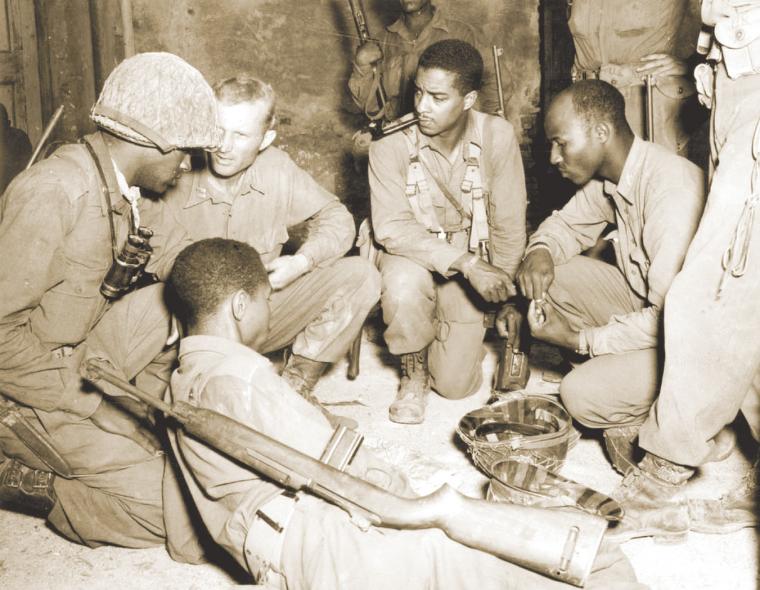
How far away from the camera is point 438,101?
454cm

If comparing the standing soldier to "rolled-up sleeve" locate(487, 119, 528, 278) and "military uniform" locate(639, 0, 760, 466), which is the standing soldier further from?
"rolled-up sleeve" locate(487, 119, 528, 278)

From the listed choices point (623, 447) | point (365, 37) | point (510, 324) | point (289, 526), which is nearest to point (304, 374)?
point (510, 324)

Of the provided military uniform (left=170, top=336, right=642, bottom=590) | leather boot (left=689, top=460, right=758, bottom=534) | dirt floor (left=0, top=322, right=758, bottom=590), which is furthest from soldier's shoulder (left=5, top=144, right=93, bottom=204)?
leather boot (left=689, top=460, right=758, bottom=534)

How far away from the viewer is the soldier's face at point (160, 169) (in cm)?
325

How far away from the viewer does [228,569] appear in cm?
309

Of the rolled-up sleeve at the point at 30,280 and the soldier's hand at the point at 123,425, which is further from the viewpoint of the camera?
the soldier's hand at the point at 123,425

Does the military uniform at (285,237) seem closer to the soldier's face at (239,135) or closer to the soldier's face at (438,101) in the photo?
the soldier's face at (239,135)

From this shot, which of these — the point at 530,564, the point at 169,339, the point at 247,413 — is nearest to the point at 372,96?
the point at 169,339

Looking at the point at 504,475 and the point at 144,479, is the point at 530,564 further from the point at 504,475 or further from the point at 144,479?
the point at 144,479

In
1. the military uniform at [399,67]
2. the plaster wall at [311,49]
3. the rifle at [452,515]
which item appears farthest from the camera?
the plaster wall at [311,49]

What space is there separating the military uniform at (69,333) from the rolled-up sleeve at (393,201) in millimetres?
1731

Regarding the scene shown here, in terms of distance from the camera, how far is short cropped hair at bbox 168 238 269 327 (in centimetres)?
273

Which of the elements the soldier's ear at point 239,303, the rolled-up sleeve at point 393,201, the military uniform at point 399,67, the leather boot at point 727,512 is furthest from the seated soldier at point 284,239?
the military uniform at point 399,67

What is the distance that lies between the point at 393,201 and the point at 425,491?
1.90 m
